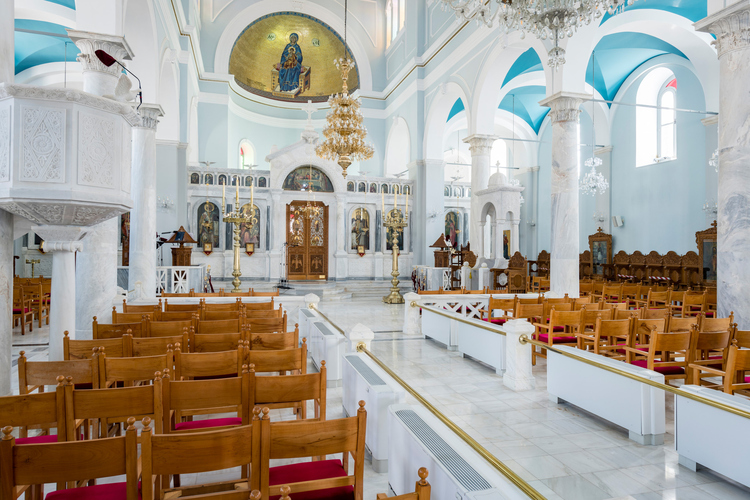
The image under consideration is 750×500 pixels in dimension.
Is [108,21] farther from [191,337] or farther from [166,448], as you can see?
[166,448]

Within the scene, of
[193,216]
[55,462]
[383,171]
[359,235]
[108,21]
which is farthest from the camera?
[383,171]

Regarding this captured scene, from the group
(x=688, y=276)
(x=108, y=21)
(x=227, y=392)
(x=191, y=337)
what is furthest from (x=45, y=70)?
(x=688, y=276)

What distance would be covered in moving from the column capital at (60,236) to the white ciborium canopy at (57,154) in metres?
0.07

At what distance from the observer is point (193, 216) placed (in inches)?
672

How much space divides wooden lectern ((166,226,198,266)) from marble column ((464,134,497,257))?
8832 millimetres

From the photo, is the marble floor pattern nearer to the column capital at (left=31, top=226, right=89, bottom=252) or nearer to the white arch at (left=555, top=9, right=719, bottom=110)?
the column capital at (left=31, top=226, right=89, bottom=252)

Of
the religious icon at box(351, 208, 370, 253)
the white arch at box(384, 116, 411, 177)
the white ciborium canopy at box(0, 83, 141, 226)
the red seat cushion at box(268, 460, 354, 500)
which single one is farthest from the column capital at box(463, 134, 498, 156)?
the red seat cushion at box(268, 460, 354, 500)

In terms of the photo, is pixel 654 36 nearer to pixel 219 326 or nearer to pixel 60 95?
pixel 219 326

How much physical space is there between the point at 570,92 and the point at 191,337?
9011 millimetres

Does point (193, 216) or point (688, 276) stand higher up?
point (193, 216)

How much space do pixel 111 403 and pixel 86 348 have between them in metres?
1.74

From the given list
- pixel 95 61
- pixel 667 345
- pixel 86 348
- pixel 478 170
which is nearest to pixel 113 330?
pixel 86 348

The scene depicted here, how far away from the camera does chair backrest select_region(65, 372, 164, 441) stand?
249 centimetres

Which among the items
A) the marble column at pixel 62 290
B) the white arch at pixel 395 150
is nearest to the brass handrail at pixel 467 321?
the marble column at pixel 62 290
